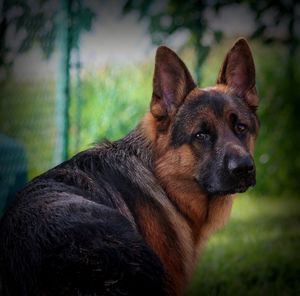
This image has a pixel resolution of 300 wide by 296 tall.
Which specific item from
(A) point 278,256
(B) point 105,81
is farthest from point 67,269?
(A) point 278,256

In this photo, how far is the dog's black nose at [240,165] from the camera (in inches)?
124

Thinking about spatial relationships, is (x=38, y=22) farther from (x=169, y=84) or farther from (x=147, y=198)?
(x=147, y=198)

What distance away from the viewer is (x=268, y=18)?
4.66 metres

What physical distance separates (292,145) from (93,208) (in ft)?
7.80

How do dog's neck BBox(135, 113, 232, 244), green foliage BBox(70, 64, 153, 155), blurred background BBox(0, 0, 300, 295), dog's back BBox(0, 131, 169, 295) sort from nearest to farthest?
dog's back BBox(0, 131, 169, 295) < dog's neck BBox(135, 113, 232, 244) < blurred background BBox(0, 0, 300, 295) < green foliage BBox(70, 64, 153, 155)

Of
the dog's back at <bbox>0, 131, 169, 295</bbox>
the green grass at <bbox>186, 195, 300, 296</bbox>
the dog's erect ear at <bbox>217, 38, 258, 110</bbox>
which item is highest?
the dog's erect ear at <bbox>217, 38, 258, 110</bbox>

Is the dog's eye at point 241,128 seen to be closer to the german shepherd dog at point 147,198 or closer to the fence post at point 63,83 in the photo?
the german shepherd dog at point 147,198

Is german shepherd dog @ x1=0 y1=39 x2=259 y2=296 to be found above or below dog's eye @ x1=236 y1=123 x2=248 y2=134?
below

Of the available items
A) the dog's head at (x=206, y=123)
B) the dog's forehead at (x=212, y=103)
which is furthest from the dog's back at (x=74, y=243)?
the dog's forehead at (x=212, y=103)

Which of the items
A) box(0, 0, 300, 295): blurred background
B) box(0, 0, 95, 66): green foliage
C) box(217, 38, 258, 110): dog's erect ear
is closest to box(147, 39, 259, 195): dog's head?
box(217, 38, 258, 110): dog's erect ear

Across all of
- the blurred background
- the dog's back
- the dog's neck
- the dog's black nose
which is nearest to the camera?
the dog's back

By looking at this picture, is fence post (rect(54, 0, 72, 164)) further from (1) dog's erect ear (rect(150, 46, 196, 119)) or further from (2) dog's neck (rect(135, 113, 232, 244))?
(1) dog's erect ear (rect(150, 46, 196, 119))

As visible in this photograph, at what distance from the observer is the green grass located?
4434mm

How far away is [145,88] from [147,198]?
1.35m
